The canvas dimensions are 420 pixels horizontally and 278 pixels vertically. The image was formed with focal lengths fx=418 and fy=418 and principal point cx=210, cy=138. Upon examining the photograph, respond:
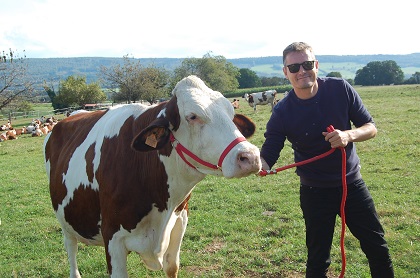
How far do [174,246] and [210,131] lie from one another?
177 centimetres

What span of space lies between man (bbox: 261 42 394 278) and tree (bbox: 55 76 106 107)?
5885 centimetres

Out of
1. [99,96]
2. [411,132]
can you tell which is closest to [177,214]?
[411,132]

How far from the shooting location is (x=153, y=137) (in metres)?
3.30

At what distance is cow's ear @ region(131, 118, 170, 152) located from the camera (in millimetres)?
3252

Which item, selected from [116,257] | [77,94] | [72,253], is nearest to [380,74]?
[77,94]

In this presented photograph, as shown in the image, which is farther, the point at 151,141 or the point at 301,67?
the point at 301,67

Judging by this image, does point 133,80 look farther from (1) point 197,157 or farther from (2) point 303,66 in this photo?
(1) point 197,157

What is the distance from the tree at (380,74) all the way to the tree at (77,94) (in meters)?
56.2

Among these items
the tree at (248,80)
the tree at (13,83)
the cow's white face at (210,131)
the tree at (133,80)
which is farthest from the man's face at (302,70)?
the tree at (248,80)

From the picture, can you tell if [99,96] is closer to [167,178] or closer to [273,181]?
[273,181]

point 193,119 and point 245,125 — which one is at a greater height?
point 193,119

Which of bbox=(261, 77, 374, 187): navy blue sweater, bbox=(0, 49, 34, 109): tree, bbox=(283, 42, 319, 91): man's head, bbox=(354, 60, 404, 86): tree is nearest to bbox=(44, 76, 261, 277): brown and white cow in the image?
bbox=(261, 77, 374, 187): navy blue sweater

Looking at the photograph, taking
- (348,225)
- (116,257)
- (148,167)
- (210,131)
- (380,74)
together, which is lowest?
(116,257)

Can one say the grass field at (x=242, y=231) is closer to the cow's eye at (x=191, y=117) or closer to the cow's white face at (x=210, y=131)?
the cow's white face at (x=210, y=131)
